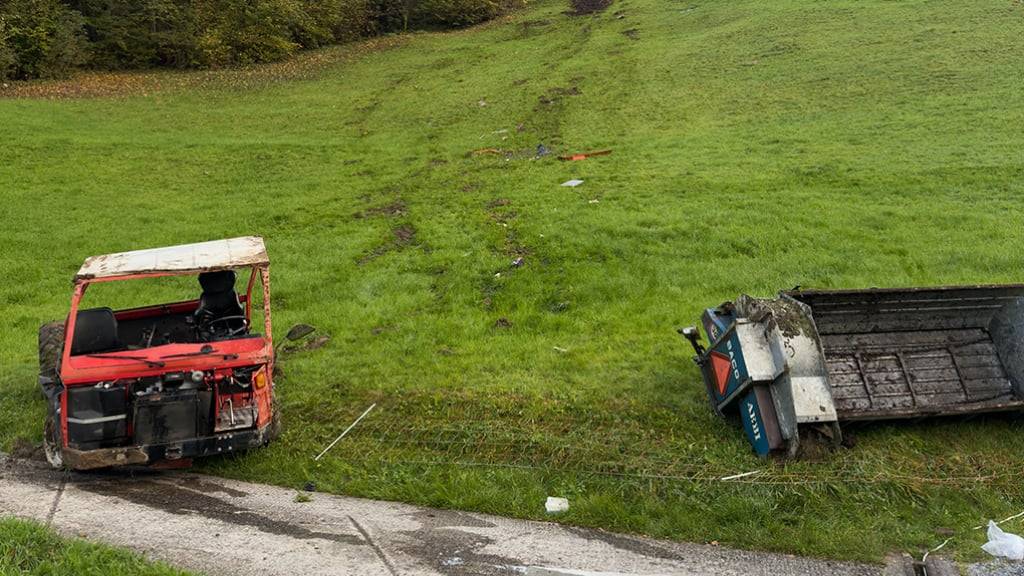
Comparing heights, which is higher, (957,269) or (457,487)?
(457,487)

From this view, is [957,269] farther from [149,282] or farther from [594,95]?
[594,95]

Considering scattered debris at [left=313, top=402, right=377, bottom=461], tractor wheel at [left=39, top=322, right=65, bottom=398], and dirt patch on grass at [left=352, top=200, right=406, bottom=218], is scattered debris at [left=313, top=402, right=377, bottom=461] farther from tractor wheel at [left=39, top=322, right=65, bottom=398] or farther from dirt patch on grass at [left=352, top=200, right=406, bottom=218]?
dirt patch on grass at [left=352, top=200, right=406, bottom=218]

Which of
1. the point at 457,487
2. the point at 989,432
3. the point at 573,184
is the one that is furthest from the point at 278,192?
the point at 989,432

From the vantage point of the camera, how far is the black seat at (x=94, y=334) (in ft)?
22.6

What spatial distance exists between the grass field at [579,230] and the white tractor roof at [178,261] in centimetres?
198

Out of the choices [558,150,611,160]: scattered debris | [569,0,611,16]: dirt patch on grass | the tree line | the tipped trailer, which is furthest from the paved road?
[569,0,611,16]: dirt patch on grass

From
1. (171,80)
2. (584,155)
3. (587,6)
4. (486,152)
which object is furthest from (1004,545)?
(587,6)

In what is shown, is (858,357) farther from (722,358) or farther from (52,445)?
(52,445)

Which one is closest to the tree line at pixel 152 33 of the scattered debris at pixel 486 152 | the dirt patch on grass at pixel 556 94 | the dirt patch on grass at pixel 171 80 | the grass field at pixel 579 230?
the dirt patch on grass at pixel 171 80

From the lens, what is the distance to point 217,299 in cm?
845

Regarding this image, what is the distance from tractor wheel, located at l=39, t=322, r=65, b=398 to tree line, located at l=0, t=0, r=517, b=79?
2766 centimetres

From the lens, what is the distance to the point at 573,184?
60.0 ft

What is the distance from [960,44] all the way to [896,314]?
1011 inches

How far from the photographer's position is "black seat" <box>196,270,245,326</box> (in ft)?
27.4
